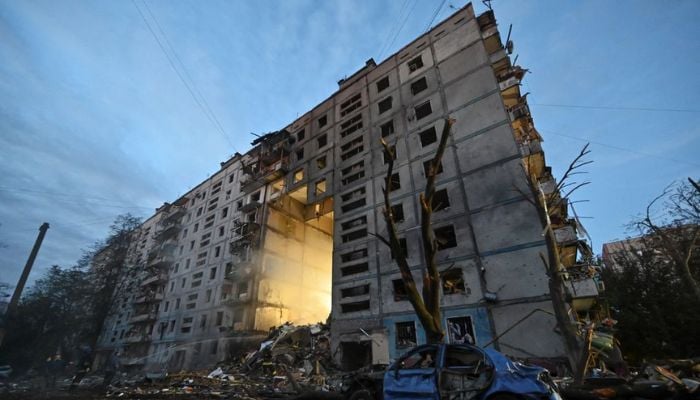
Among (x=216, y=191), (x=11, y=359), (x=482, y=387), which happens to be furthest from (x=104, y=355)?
(x=482, y=387)

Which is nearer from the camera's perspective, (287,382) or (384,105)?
(287,382)

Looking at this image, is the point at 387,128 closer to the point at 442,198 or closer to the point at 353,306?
the point at 442,198

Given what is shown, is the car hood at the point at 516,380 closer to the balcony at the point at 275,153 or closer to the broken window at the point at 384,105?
the broken window at the point at 384,105

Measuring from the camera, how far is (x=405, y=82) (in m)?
25.6

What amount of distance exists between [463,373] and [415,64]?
83.2ft

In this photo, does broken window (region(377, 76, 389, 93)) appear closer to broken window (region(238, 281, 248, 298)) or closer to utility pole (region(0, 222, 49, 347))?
broken window (region(238, 281, 248, 298))

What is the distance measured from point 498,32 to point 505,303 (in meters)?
19.0

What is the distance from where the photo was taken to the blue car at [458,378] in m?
4.79

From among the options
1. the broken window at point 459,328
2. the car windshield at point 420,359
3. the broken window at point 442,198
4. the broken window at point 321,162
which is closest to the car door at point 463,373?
the car windshield at point 420,359

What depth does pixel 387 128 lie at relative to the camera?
82.7 feet

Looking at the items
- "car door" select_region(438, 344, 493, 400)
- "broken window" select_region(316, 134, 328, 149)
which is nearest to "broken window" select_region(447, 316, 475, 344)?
"car door" select_region(438, 344, 493, 400)

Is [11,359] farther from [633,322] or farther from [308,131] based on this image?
[633,322]

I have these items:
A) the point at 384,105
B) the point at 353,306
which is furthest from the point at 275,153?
the point at 353,306

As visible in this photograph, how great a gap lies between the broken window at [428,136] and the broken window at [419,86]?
13.8 feet
